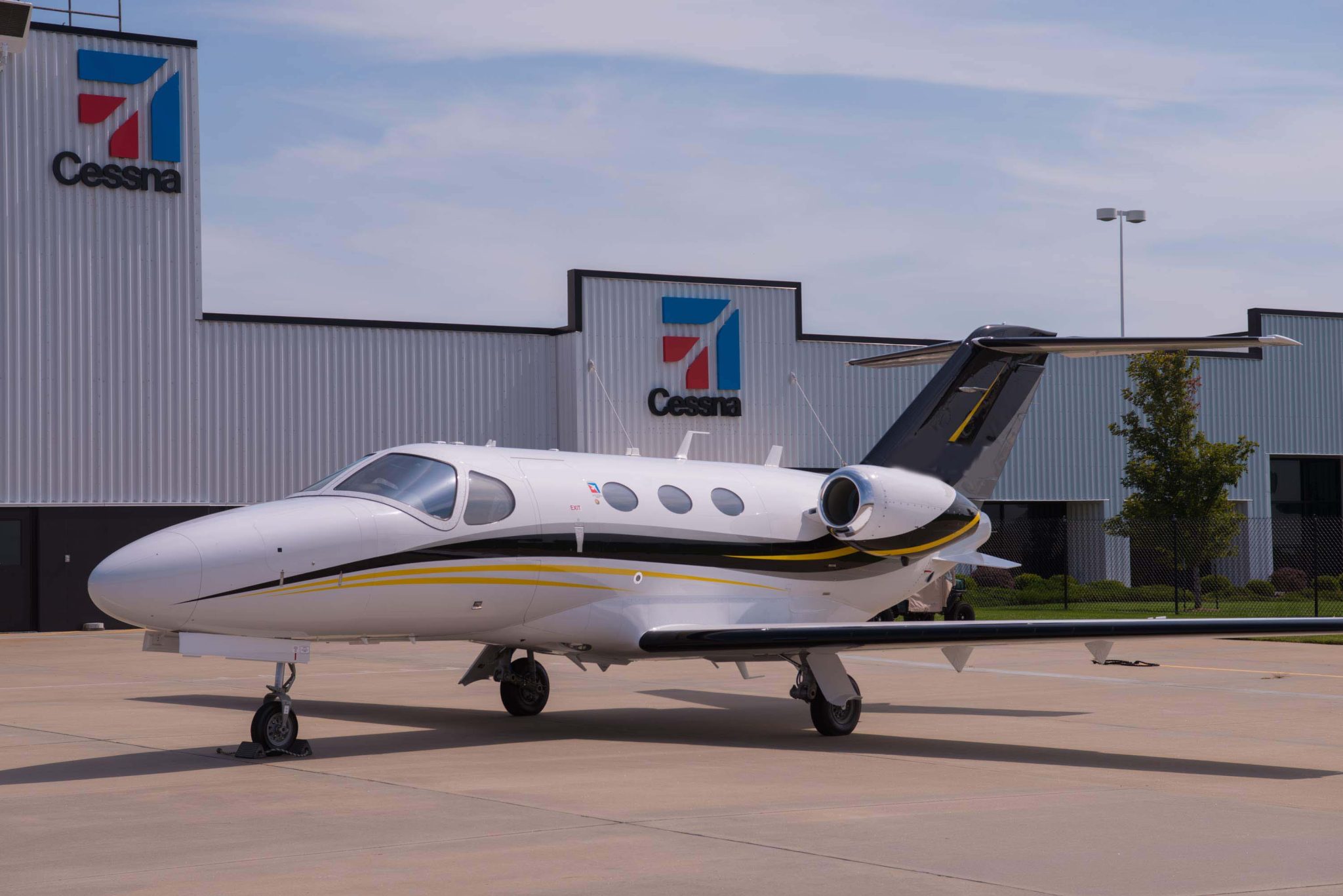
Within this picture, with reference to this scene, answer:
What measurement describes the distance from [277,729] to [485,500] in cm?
255

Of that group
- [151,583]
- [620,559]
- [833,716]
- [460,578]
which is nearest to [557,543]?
[620,559]

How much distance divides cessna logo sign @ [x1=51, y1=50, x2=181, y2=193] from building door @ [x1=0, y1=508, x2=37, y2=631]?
714cm

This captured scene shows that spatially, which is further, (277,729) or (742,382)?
(742,382)

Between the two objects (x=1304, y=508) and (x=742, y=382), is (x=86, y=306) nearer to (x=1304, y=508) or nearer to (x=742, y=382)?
(x=742, y=382)

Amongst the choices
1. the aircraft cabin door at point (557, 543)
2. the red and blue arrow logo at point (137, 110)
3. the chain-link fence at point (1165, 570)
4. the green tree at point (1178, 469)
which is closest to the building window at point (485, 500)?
the aircraft cabin door at point (557, 543)

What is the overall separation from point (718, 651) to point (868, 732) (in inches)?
74.7

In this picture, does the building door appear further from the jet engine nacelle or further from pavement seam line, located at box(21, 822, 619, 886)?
pavement seam line, located at box(21, 822, 619, 886)

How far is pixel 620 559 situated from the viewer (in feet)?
45.4

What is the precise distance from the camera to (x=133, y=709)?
52.9 feet

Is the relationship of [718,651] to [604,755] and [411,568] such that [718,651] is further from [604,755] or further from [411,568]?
[411,568]

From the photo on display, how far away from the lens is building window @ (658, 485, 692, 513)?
567 inches

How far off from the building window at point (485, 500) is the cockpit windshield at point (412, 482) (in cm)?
16

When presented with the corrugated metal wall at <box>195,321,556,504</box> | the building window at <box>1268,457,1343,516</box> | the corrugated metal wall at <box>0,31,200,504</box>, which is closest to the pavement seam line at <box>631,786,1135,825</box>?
the corrugated metal wall at <box>195,321,556,504</box>

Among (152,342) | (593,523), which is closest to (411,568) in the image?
(593,523)
